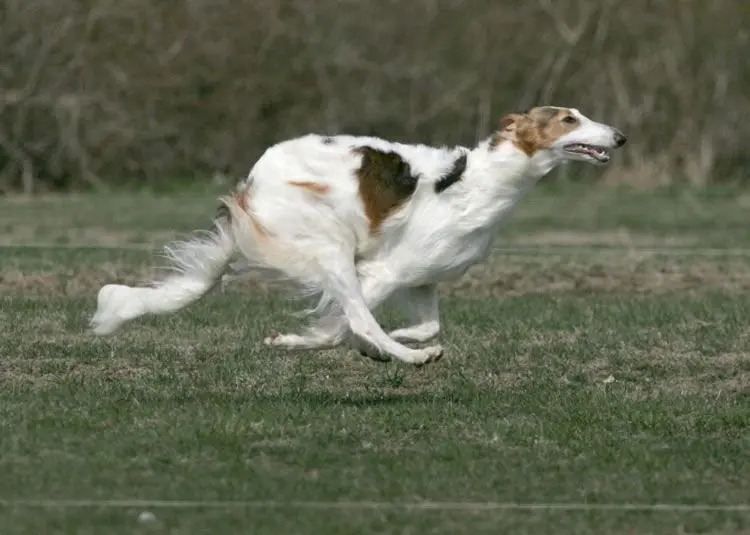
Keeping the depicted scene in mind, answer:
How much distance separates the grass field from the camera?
21.7ft

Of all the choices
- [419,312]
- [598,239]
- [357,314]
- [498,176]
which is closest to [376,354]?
[357,314]

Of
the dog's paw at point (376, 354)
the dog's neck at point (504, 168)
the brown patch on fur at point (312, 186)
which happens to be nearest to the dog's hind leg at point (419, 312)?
the dog's paw at point (376, 354)

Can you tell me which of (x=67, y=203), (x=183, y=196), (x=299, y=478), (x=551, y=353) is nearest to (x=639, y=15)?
(x=183, y=196)

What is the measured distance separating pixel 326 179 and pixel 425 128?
20185 millimetres

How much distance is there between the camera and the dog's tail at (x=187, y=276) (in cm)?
879

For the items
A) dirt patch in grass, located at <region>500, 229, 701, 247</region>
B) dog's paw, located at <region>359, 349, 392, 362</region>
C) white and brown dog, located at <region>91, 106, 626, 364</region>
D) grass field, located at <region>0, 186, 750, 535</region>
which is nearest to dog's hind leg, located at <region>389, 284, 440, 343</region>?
white and brown dog, located at <region>91, 106, 626, 364</region>

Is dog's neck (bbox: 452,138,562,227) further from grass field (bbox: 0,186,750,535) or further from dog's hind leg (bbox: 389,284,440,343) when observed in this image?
grass field (bbox: 0,186,750,535)

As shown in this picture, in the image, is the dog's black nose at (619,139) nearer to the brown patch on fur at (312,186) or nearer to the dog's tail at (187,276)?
the brown patch on fur at (312,186)

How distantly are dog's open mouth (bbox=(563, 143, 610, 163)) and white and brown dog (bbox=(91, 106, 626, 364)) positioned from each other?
20mm

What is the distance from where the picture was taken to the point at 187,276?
29.4 feet

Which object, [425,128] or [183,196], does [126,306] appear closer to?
[183,196]

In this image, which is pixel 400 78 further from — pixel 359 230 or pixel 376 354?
pixel 376 354

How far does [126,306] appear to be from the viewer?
878 cm

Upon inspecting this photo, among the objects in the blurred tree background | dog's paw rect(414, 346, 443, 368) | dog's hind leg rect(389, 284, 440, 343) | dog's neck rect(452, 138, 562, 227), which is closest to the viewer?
dog's paw rect(414, 346, 443, 368)
